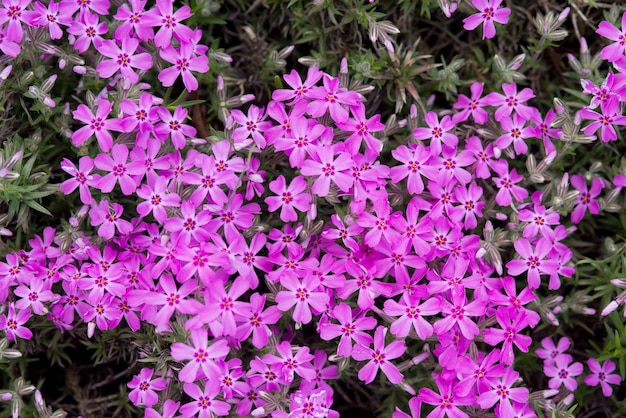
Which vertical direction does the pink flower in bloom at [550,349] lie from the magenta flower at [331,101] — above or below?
below

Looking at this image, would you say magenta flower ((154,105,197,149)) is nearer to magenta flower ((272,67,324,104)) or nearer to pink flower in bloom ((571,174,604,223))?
magenta flower ((272,67,324,104))

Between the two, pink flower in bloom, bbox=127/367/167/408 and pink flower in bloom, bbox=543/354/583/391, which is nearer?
pink flower in bloom, bbox=127/367/167/408

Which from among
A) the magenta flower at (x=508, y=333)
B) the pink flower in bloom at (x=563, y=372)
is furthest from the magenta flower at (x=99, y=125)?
the pink flower in bloom at (x=563, y=372)

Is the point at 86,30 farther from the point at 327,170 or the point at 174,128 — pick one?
the point at 327,170

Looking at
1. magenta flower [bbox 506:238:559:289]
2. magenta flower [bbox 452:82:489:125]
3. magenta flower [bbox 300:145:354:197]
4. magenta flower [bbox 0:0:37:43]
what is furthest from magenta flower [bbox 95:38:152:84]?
magenta flower [bbox 506:238:559:289]

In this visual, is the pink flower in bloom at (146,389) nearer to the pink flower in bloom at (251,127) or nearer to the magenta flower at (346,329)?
the magenta flower at (346,329)

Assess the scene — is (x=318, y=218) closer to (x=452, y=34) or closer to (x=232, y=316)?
(x=232, y=316)
